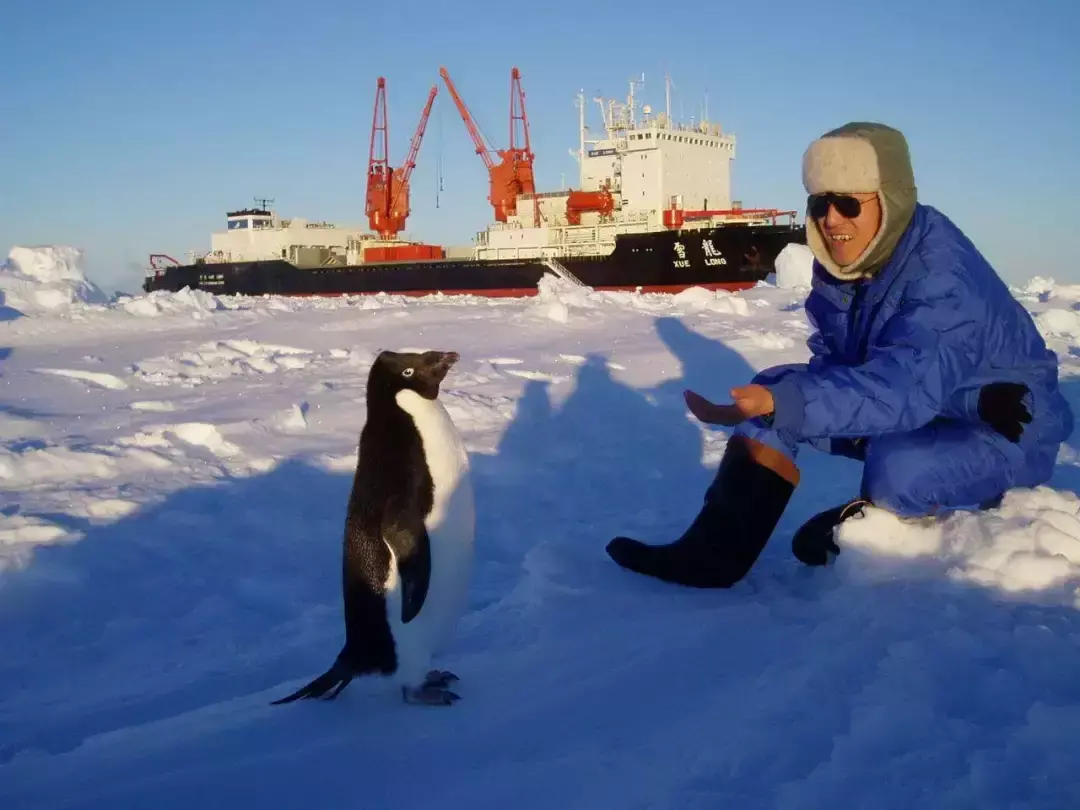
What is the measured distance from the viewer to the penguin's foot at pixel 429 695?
5.54 ft

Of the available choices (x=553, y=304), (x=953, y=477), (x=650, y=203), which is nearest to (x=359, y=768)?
(x=953, y=477)

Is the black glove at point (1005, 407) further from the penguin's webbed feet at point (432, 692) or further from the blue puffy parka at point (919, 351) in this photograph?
the penguin's webbed feet at point (432, 692)

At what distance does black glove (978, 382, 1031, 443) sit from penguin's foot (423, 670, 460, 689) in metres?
1.38

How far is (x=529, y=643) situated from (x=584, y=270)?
1967 centimetres

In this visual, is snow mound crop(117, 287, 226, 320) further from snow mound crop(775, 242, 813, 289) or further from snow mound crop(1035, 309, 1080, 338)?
snow mound crop(775, 242, 813, 289)

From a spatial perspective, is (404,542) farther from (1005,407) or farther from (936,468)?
(1005,407)

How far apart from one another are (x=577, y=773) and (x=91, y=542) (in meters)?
1.96

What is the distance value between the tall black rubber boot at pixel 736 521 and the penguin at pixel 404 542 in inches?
25.3

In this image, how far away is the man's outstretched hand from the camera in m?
1.71

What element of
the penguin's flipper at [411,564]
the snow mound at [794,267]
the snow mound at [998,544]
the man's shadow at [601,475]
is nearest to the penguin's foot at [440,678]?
the penguin's flipper at [411,564]

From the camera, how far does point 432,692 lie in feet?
5.57

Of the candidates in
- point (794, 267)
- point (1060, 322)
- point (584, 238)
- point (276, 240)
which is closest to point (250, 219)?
point (276, 240)

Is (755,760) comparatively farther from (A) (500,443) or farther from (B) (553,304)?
(B) (553,304)

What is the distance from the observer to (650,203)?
2255 centimetres
